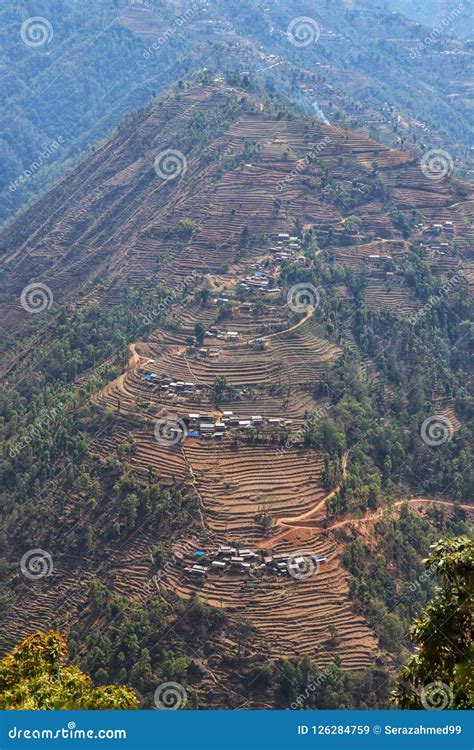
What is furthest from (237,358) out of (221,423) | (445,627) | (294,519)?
(445,627)

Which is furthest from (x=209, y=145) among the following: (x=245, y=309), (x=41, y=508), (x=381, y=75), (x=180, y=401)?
(x=381, y=75)

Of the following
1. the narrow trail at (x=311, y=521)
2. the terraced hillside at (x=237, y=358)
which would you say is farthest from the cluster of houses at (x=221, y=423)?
the narrow trail at (x=311, y=521)

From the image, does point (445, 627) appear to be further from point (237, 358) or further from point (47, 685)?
point (237, 358)

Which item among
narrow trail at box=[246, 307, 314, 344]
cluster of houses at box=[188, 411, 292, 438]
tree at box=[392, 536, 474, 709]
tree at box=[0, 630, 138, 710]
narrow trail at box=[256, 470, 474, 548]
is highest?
tree at box=[392, 536, 474, 709]

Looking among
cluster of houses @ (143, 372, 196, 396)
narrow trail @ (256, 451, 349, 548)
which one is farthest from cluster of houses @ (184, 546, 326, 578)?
cluster of houses @ (143, 372, 196, 396)

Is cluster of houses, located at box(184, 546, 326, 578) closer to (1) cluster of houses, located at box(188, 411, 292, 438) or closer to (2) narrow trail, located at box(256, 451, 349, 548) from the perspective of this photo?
(2) narrow trail, located at box(256, 451, 349, 548)

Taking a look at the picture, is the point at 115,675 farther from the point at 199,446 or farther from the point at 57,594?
the point at 199,446
